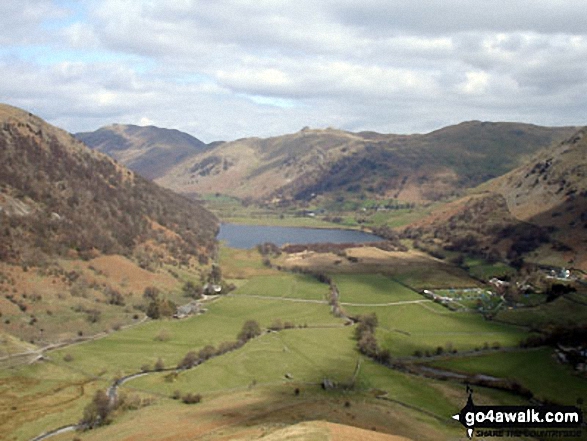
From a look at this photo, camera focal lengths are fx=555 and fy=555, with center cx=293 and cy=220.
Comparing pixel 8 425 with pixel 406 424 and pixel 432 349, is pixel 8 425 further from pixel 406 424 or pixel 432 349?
pixel 432 349

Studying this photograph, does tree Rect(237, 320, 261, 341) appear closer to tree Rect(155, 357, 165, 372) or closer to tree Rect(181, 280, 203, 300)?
tree Rect(155, 357, 165, 372)

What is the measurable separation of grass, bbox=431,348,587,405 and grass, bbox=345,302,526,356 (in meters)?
8.77

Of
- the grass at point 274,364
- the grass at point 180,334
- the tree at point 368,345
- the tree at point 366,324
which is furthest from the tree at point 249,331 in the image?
the tree at point 368,345

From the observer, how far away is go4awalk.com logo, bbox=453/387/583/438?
279 ft

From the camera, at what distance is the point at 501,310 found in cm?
16962

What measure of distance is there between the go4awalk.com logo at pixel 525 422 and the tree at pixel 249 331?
216 feet

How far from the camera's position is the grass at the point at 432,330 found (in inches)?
5576

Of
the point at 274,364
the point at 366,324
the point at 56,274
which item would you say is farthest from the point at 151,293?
the point at 366,324

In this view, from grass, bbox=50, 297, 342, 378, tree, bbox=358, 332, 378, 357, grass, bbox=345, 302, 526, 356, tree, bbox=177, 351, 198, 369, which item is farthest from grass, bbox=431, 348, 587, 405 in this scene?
tree, bbox=177, 351, 198, 369

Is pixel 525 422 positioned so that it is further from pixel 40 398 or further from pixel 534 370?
pixel 40 398

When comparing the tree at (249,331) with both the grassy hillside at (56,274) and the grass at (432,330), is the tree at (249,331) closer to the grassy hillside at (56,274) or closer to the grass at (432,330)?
the grass at (432,330)

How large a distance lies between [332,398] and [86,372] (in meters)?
54.1

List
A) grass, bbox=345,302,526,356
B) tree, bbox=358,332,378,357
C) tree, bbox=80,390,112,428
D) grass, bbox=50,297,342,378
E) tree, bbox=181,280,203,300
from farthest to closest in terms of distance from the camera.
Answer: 1. tree, bbox=181,280,203,300
2. grass, bbox=345,302,526,356
3. tree, bbox=358,332,378,357
4. grass, bbox=50,297,342,378
5. tree, bbox=80,390,112,428

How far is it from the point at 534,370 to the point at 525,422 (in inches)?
1432
